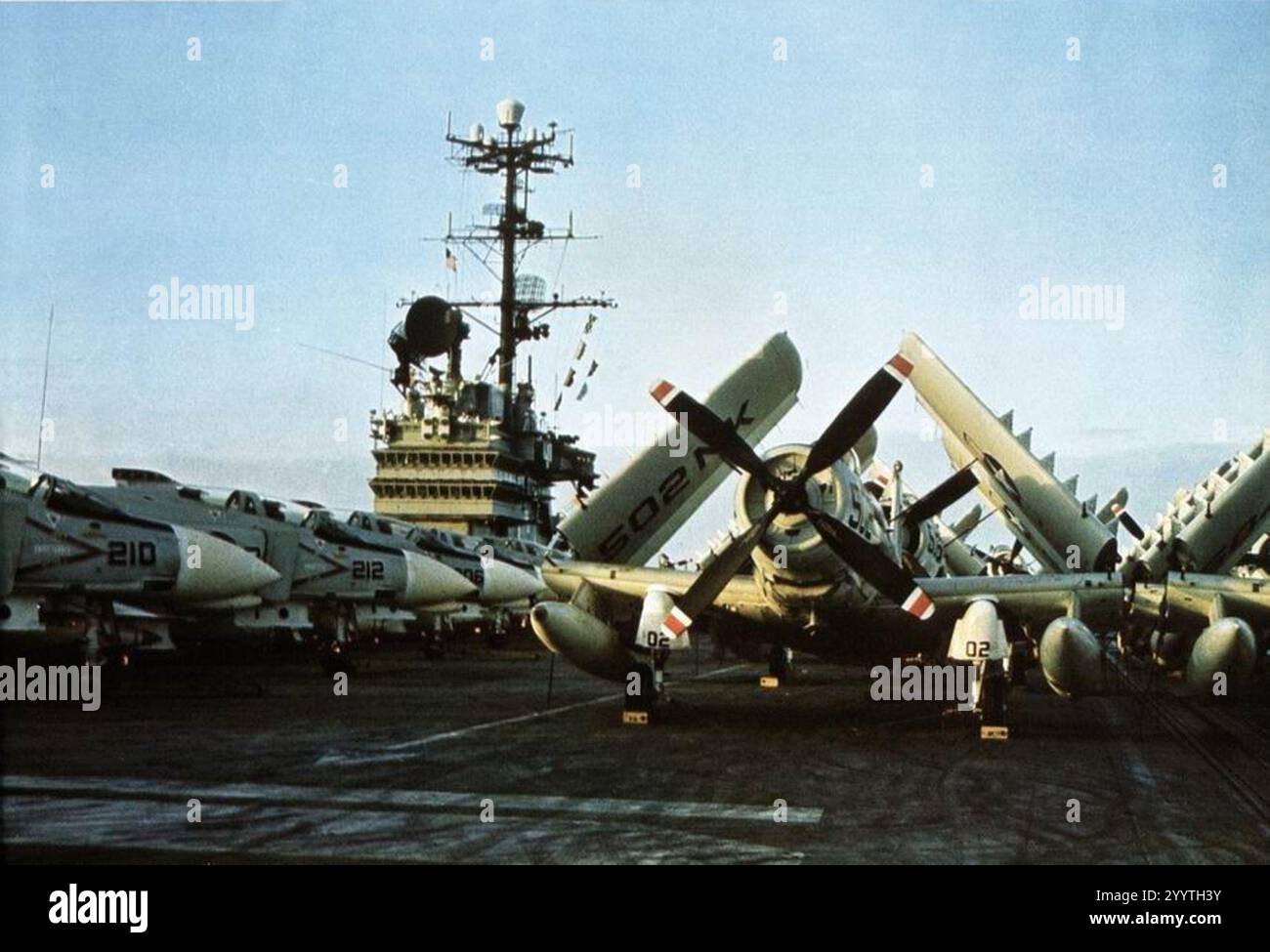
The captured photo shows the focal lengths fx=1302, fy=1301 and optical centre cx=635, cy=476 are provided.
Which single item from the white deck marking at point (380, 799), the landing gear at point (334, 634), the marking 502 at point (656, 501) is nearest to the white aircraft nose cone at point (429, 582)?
the landing gear at point (334, 634)

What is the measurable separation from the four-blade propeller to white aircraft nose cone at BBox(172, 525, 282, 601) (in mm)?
10425

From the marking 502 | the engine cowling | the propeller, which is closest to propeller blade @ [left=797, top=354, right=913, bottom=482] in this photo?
the propeller

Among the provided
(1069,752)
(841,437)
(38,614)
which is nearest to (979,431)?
(841,437)

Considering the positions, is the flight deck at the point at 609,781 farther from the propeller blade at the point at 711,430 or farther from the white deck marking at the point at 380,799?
the propeller blade at the point at 711,430

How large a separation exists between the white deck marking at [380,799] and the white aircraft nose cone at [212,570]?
38.0 ft

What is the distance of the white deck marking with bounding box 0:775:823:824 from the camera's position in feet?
38.3

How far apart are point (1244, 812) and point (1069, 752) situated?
16.9 feet

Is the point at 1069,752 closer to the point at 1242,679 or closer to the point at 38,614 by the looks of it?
the point at 1242,679

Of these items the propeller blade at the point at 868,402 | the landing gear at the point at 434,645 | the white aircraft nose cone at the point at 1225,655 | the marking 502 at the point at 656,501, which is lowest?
the landing gear at the point at 434,645

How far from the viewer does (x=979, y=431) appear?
2111 cm

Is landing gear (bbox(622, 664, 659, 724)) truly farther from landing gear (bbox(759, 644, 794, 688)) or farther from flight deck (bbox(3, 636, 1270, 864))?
landing gear (bbox(759, 644, 794, 688))

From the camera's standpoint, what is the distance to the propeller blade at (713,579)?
1822 centimetres

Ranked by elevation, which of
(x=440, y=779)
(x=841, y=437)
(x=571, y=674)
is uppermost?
(x=841, y=437)

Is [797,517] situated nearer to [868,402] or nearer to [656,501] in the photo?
[868,402]
